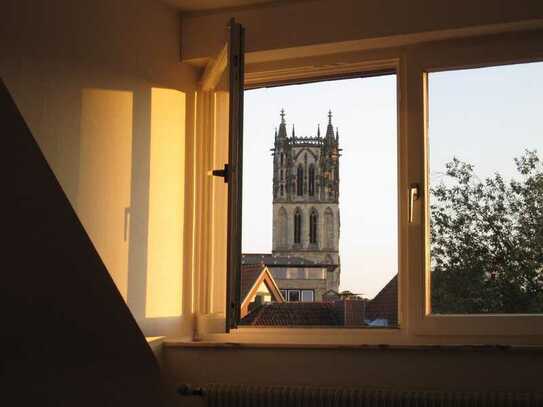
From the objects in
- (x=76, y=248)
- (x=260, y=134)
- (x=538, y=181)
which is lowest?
(x=76, y=248)

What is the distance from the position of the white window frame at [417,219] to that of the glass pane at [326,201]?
0.21 ft

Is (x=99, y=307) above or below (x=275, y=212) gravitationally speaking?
below

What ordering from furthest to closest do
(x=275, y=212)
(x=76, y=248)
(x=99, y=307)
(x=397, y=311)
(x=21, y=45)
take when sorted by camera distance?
(x=275, y=212)
(x=397, y=311)
(x=99, y=307)
(x=76, y=248)
(x=21, y=45)

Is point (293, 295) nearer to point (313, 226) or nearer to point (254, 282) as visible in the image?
point (254, 282)

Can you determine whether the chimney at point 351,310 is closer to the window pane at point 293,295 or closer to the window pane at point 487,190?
the window pane at point 293,295

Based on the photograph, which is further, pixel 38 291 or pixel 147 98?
pixel 147 98

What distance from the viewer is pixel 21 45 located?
2752mm

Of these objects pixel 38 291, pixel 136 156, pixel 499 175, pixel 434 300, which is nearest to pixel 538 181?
pixel 499 175

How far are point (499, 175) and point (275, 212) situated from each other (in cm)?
93

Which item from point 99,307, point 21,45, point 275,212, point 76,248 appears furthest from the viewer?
point 275,212

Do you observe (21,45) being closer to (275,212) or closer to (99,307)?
(99,307)

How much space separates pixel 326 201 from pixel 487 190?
25.3 inches

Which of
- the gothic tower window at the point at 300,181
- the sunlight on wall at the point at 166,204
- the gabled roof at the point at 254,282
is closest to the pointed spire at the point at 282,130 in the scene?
the gothic tower window at the point at 300,181

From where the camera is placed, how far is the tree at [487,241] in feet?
10.8
